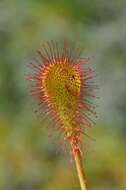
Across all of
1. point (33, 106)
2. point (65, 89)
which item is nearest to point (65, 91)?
point (65, 89)

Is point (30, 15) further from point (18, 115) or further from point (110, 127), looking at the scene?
point (110, 127)

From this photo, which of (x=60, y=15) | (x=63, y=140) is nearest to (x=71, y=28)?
(x=60, y=15)

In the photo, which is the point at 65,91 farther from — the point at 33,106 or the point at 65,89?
the point at 33,106

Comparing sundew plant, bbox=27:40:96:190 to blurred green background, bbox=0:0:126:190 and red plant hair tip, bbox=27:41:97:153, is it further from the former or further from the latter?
blurred green background, bbox=0:0:126:190

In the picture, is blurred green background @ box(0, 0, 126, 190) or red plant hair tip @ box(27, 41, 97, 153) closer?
red plant hair tip @ box(27, 41, 97, 153)

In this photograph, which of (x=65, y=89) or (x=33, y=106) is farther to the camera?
(x=33, y=106)

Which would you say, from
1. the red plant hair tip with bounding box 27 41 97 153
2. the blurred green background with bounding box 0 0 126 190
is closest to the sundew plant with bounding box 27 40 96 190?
the red plant hair tip with bounding box 27 41 97 153
